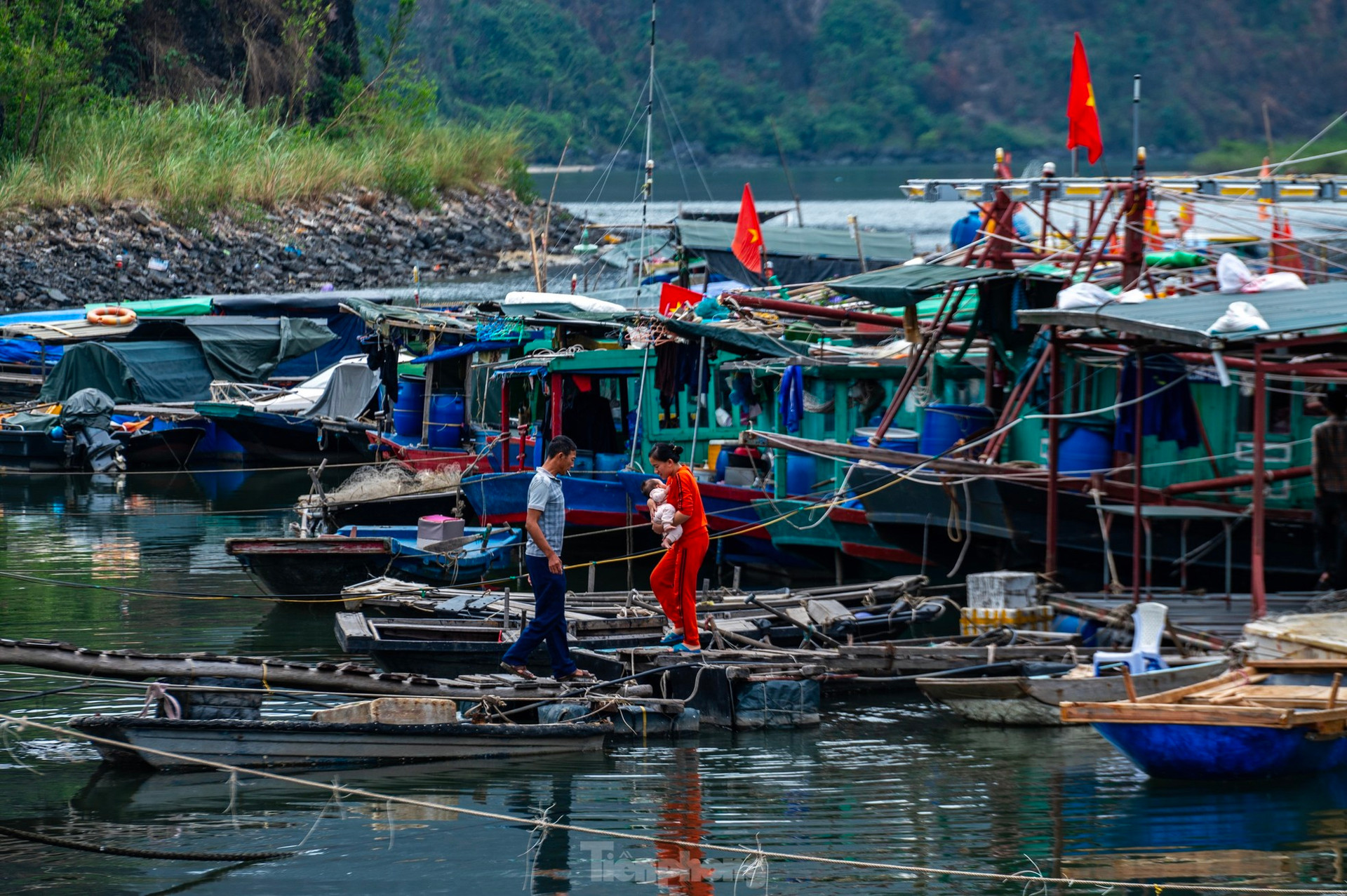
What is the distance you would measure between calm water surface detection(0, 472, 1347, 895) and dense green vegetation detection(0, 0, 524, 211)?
36.6 m

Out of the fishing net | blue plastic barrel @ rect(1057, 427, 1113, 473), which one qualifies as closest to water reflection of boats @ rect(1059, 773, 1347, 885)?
blue plastic barrel @ rect(1057, 427, 1113, 473)

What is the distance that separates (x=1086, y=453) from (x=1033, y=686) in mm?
4768

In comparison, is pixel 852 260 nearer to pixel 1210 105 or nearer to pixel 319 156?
pixel 319 156

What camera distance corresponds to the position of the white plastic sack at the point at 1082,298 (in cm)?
1205

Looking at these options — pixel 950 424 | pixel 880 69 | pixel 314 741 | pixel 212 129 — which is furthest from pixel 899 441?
pixel 880 69

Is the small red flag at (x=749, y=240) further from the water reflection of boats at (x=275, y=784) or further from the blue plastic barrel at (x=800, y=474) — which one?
the water reflection of boats at (x=275, y=784)

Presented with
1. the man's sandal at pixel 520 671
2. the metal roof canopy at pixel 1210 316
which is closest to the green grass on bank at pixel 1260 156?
the metal roof canopy at pixel 1210 316

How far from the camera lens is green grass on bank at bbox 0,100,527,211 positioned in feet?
142

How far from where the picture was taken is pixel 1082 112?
48.1ft

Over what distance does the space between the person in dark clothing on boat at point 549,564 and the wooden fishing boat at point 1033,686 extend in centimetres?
250

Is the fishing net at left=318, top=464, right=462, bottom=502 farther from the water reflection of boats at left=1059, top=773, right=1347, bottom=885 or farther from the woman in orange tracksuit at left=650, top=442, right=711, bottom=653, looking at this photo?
the water reflection of boats at left=1059, top=773, right=1347, bottom=885

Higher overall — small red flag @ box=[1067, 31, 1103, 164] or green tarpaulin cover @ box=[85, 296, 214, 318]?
small red flag @ box=[1067, 31, 1103, 164]

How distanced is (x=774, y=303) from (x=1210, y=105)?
101709mm

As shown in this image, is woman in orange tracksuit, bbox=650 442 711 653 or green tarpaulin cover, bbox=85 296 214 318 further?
green tarpaulin cover, bbox=85 296 214 318
